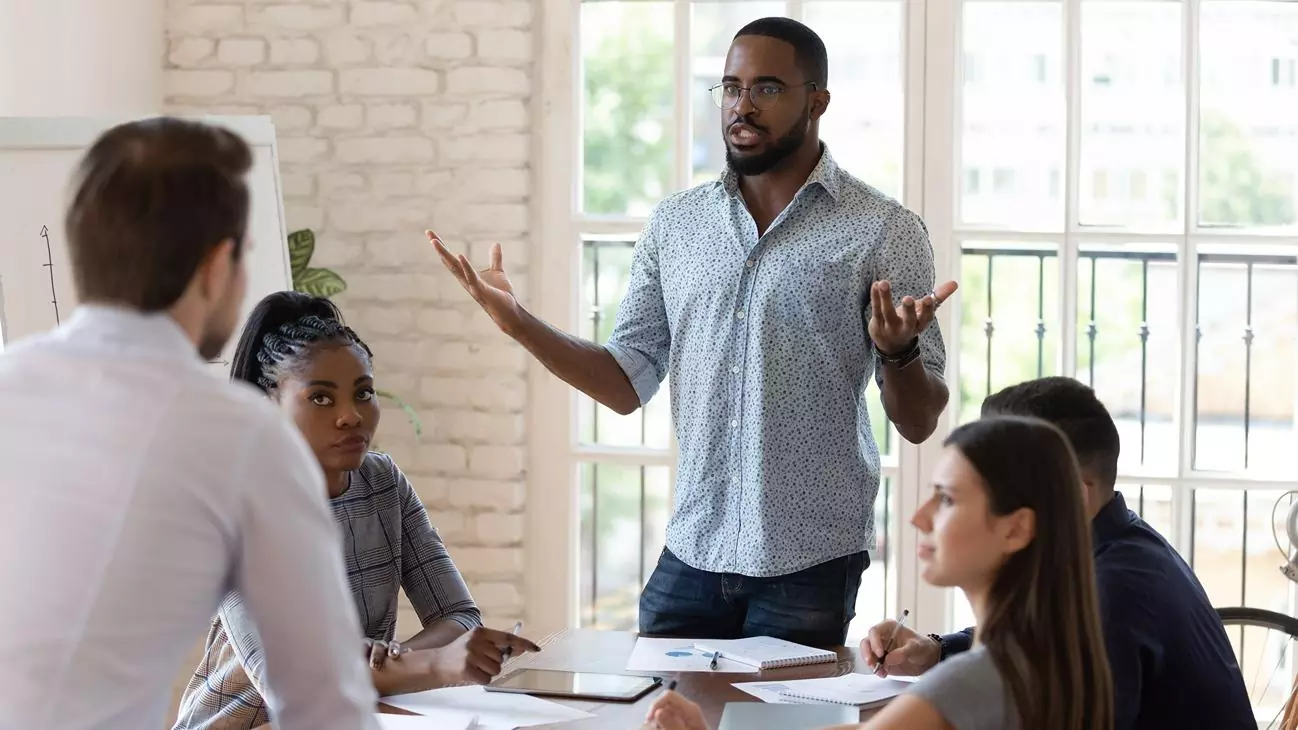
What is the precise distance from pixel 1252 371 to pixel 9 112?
2.88 m

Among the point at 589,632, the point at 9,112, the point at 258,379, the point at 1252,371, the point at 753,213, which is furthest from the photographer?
the point at 1252,371

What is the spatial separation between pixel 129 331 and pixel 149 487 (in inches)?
5.0

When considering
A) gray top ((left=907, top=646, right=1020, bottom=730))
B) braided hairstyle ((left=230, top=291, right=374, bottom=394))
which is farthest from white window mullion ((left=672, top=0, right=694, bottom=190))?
gray top ((left=907, top=646, right=1020, bottom=730))

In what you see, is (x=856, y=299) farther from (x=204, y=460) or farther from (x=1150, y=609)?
(x=204, y=460)

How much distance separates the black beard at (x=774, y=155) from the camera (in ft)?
8.10

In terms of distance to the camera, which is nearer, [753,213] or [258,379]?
[258,379]

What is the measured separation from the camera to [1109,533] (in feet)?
6.05

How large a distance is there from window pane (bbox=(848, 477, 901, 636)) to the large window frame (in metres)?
0.11

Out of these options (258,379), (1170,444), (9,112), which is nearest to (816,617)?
(258,379)

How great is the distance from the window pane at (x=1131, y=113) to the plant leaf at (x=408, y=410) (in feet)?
5.50

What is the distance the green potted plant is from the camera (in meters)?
3.44

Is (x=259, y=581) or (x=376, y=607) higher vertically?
(x=259, y=581)

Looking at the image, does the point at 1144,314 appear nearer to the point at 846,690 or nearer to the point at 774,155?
the point at 774,155

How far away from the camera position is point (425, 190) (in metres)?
3.59
